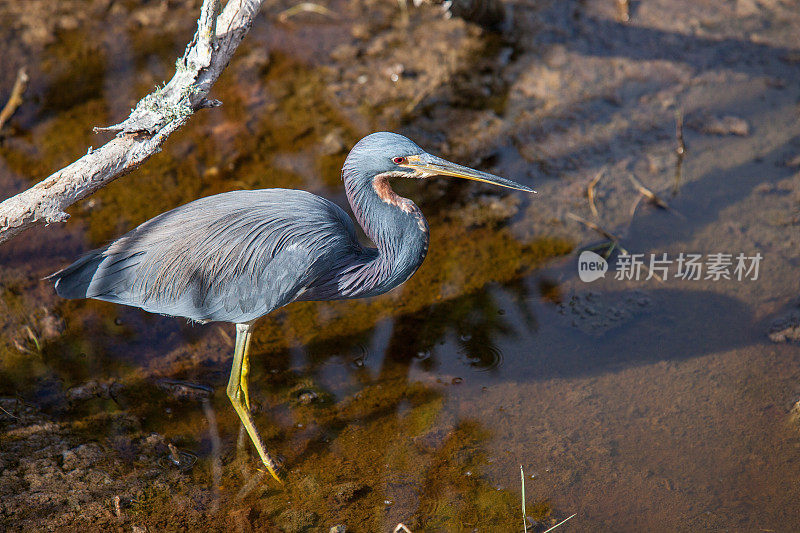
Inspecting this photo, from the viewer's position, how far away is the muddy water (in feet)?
12.1

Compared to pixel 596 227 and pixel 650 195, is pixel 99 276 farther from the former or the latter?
pixel 650 195

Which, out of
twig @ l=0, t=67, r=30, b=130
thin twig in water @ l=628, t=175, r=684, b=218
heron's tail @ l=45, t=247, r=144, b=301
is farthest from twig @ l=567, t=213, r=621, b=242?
twig @ l=0, t=67, r=30, b=130

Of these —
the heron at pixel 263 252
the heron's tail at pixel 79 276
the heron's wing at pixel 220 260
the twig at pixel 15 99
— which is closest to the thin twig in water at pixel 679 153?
the heron at pixel 263 252

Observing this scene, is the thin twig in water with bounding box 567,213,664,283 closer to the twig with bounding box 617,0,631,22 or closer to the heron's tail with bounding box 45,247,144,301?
the twig with bounding box 617,0,631,22

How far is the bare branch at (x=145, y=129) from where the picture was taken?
10.5 ft

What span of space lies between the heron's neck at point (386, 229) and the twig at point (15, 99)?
3328 mm

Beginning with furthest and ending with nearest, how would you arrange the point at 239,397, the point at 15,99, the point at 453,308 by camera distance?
the point at 15,99 < the point at 453,308 < the point at 239,397

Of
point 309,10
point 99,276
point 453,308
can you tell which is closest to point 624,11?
point 309,10

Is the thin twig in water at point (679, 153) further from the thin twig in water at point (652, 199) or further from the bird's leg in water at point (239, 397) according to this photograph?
the bird's leg in water at point (239, 397)

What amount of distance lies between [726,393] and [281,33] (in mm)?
4524

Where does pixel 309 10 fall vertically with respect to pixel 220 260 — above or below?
above

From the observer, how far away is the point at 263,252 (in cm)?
362

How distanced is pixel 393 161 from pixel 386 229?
1.15 feet

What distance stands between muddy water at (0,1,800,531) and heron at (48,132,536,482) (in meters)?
0.58
